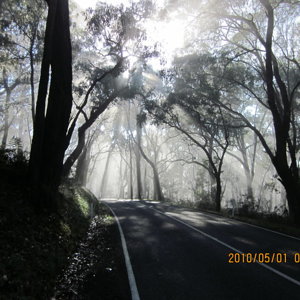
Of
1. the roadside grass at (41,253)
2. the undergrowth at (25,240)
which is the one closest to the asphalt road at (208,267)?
the roadside grass at (41,253)

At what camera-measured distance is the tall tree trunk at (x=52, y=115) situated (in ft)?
29.7

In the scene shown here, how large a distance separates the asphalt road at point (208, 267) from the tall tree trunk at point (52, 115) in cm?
322

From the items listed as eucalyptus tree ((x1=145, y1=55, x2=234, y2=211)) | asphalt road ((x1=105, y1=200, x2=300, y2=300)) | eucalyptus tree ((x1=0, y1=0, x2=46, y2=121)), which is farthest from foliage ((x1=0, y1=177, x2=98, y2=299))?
eucalyptus tree ((x1=145, y1=55, x2=234, y2=211))

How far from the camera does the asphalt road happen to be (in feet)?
17.5

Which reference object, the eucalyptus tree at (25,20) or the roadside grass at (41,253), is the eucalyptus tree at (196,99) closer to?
the eucalyptus tree at (25,20)

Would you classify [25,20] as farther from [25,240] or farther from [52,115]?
[25,240]

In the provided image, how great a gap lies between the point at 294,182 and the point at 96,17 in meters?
14.2

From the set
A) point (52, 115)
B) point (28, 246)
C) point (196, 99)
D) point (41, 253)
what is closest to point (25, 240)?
point (28, 246)

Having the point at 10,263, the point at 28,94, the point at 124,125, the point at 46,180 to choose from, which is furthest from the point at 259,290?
the point at 124,125

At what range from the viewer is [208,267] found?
6.73 meters

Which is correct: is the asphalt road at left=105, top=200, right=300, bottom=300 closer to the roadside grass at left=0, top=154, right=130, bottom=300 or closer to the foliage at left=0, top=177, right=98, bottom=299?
the roadside grass at left=0, top=154, right=130, bottom=300

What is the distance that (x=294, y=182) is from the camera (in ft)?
51.2

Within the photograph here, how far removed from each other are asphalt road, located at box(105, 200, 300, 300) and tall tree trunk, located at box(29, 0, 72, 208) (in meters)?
3.22

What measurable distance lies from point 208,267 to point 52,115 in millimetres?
6836
